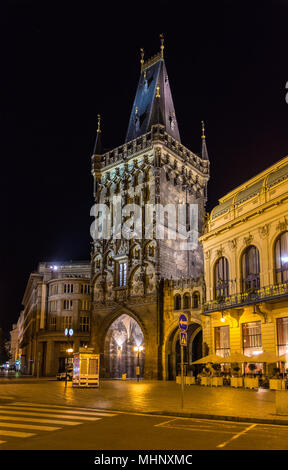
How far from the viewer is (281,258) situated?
33.1m

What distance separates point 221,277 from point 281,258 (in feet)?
25.1

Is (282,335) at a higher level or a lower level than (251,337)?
higher

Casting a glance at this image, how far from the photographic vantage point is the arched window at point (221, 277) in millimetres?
39047

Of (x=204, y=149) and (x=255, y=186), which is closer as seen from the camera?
(x=255, y=186)

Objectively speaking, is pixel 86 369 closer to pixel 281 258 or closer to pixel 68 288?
pixel 281 258

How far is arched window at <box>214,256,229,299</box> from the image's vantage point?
128 ft

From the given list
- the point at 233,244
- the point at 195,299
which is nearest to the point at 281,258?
the point at 233,244

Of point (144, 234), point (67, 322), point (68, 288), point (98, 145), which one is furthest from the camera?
point (68, 288)

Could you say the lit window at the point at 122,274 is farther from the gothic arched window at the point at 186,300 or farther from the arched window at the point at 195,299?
the arched window at the point at 195,299

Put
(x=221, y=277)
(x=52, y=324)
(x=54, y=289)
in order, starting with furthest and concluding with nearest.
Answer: (x=54, y=289) < (x=52, y=324) < (x=221, y=277)

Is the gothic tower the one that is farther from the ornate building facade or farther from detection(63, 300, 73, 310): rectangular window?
detection(63, 300, 73, 310): rectangular window

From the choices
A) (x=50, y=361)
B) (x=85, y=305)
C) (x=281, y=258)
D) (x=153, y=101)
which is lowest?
(x=50, y=361)

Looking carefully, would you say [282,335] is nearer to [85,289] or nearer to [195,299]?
[195,299]

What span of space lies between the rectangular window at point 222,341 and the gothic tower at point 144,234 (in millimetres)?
12357
